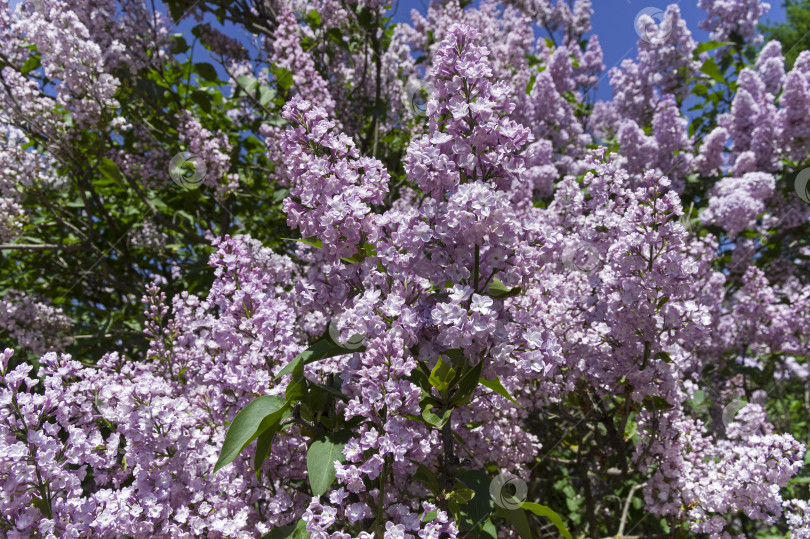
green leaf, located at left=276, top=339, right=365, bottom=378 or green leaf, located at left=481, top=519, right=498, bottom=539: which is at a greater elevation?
green leaf, located at left=276, top=339, right=365, bottom=378

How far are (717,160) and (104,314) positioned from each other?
17.7 feet

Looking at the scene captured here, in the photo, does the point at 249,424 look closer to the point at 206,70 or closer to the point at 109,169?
the point at 109,169

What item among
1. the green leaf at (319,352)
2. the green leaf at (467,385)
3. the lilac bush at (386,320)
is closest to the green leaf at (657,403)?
the lilac bush at (386,320)

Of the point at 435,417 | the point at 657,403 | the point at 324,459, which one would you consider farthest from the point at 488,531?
the point at 657,403

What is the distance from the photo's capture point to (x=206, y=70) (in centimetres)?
453

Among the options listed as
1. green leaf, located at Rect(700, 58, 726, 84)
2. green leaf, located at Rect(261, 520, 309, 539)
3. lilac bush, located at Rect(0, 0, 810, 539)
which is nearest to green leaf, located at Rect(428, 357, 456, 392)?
lilac bush, located at Rect(0, 0, 810, 539)

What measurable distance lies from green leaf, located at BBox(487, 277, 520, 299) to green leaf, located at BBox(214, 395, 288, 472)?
2.28ft

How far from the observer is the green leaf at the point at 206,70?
4492 millimetres

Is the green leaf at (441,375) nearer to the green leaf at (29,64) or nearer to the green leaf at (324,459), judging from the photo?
the green leaf at (324,459)

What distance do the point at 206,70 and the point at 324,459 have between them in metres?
3.84

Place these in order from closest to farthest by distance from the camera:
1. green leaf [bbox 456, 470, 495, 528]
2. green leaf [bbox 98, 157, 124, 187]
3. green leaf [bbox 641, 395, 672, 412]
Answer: green leaf [bbox 456, 470, 495, 528]
green leaf [bbox 641, 395, 672, 412]
green leaf [bbox 98, 157, 124, 187]

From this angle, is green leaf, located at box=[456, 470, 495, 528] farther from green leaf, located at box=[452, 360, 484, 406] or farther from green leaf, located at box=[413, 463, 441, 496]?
green leaf, located at box=[452, 360, 484, 406]

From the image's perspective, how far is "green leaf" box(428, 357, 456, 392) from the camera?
5.18 ft

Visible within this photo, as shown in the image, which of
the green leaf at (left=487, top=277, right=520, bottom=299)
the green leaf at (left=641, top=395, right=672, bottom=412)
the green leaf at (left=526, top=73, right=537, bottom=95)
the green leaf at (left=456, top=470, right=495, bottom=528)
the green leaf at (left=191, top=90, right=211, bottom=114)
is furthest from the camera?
the green leaf at (left=526, top=73, right=537, bottom=95)
